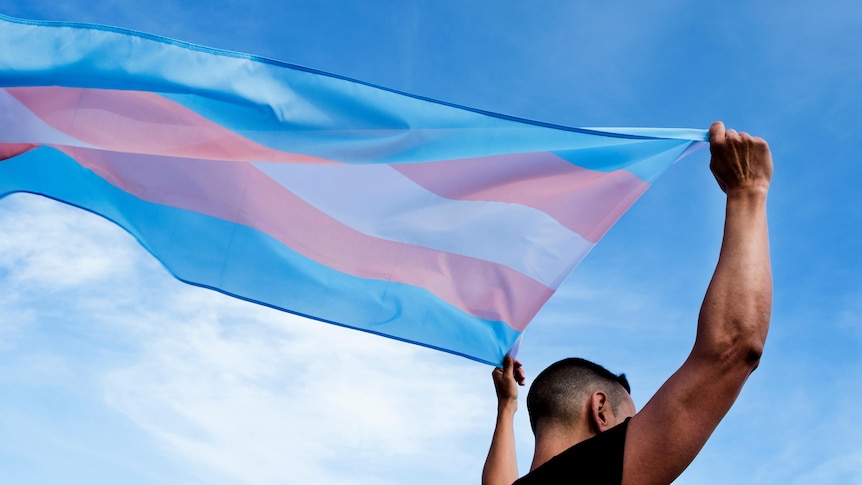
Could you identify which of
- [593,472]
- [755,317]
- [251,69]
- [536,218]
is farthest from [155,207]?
[755,317]

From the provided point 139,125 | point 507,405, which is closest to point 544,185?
point 507,405

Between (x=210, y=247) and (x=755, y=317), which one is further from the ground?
(x=210, y=247)

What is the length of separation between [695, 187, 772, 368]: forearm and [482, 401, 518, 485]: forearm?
2.33m

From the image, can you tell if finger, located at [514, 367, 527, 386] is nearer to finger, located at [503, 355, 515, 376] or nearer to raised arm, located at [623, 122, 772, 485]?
finger, located at [503, 355, 515, 376]

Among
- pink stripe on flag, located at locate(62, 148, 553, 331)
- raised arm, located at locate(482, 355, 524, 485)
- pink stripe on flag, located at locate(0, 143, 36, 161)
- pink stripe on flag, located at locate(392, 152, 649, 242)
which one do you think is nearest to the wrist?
raised arm, located at locate(482, 355, 524, 485)

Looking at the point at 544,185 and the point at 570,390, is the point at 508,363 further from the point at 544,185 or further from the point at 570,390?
the point at 570,390

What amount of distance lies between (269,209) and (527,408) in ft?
7.41

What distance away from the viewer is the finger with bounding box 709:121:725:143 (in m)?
3.25

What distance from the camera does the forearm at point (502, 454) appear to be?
4775 millimetres

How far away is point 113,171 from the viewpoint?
5.42 m

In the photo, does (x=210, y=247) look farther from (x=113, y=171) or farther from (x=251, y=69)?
(x=251, y=69)

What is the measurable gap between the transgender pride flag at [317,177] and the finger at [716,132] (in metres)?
1.69

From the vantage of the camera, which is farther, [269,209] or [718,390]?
[269,209]

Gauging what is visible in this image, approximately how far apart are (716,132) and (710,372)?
1.12 m
